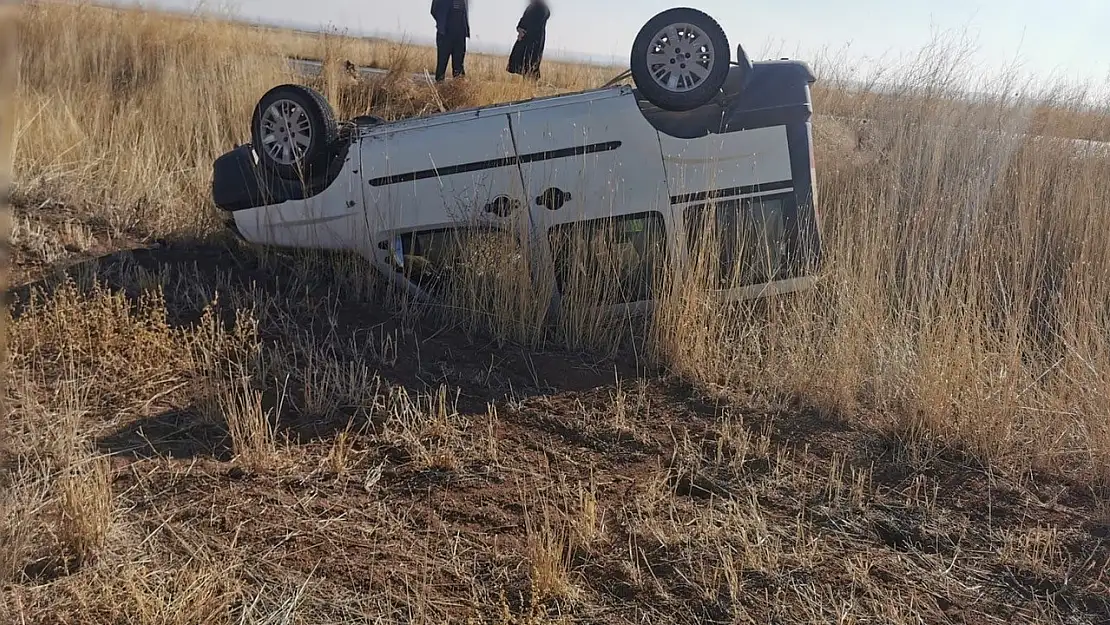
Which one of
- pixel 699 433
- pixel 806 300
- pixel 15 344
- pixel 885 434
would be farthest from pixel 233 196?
pixel 885 434

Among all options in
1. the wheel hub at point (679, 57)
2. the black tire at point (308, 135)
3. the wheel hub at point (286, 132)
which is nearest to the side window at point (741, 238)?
the wheel hub at point (679, 57)

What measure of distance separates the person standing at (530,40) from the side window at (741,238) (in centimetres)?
726

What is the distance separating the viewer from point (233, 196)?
467 cm

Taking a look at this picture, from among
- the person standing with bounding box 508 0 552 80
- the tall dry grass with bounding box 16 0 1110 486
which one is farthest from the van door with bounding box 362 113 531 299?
the person standing with bounding box 508 0 552 80

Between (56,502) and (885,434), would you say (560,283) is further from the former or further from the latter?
(56,502)

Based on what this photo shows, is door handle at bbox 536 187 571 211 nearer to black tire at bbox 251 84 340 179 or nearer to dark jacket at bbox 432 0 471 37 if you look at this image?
black tire at bbox 251 84 340 179

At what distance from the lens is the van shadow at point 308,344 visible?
129 inches

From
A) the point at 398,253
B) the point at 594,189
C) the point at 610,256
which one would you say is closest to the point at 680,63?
the point at 594,189

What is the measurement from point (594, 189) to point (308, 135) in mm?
1669

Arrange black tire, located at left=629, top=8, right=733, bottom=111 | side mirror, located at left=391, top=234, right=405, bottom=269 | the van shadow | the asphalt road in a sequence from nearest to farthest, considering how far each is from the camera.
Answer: the van shadow
black tire, located at left=629, top=8, right=733, bottom=111
side mirror, located at left=391, top=234, right=405, bottom=269
the asphalt road

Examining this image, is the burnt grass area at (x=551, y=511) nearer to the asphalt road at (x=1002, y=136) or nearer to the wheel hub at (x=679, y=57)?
the wheel hub at (x=679, y=57)

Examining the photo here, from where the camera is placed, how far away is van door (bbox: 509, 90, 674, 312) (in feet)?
14.0

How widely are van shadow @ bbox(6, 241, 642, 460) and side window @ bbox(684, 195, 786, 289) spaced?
69 cm

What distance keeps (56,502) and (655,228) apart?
2.96m
